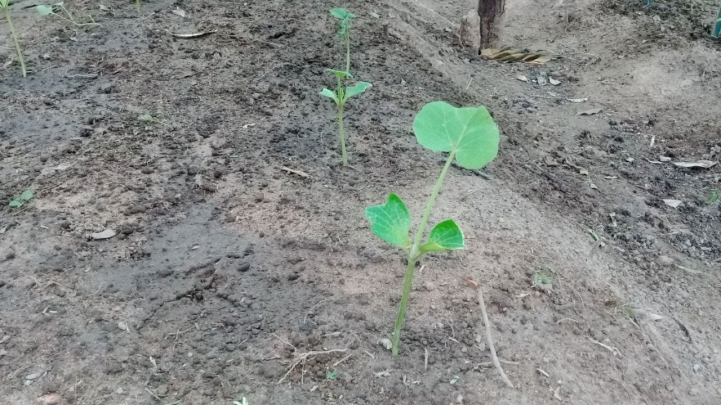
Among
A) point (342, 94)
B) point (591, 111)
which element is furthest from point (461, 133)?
point (591, 111)

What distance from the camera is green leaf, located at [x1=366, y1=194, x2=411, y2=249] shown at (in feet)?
4.44

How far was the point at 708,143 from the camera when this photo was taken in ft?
10.0

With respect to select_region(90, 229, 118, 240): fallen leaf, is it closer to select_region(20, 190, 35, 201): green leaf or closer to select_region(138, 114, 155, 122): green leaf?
select_region(20, 190, 35, 201): green leaf

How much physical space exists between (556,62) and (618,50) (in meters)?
0.39

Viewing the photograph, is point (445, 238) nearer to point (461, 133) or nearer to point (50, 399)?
point (461, 133)

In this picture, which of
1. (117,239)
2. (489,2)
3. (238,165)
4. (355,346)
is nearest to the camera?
(355,346)

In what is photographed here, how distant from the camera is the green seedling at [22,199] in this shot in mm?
1994

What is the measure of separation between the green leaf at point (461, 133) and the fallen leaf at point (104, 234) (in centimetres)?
109

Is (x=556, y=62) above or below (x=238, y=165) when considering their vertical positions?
below

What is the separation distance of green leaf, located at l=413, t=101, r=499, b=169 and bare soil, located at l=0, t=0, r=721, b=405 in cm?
50

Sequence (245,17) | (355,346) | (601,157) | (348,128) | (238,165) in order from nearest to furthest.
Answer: (355,346) < (238,165) < (348,128) < (601,157) < (245,17)

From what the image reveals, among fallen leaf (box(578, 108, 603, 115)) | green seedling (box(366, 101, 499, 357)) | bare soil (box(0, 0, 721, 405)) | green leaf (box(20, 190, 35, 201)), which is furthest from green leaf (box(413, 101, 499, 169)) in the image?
fallen leaf (box(578, 108, 603, 115))

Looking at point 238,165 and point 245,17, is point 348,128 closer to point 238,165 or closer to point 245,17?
point 238,165

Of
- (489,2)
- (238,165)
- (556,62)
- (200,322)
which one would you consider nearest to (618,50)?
(556,62)
